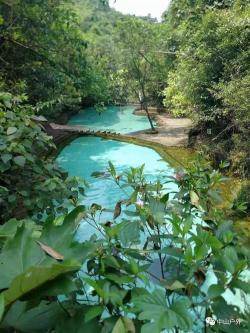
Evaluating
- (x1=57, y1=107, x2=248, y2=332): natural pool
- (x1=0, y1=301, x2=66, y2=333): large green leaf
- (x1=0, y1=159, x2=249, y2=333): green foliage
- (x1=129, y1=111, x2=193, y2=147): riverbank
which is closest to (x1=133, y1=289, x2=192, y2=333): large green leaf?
(x1=0, y1=159, x2=249, y2=333): green foliage

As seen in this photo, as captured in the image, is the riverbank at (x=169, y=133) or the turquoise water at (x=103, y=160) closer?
the turquoise water at (x=103, y=160)

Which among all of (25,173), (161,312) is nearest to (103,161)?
(25,173)

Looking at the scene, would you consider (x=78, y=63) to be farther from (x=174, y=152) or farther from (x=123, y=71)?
(x=123, y=71)

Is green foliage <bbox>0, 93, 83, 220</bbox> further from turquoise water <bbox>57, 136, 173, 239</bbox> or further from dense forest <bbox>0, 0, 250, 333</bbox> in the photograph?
turquoise water <bbox>57, 136, 173, 239</bbox>

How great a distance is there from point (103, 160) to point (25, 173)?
8606mm

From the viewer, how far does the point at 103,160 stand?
11609 millimetres

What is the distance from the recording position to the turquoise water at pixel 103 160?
8688mm

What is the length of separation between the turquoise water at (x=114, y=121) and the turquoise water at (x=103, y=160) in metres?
2.83

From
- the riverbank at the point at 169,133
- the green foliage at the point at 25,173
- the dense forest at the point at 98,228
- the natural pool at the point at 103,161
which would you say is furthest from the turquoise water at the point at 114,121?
the green foliage at the point at 25,173

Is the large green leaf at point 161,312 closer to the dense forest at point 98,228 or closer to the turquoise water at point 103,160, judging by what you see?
the dense forest at point 98,228

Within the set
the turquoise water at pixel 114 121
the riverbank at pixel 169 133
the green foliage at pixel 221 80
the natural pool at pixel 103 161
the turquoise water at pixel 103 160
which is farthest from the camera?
the turquoise water at pixel 114 121

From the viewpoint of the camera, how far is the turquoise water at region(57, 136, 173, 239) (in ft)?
28.5

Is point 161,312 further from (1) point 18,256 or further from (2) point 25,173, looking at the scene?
(2) point 25,173

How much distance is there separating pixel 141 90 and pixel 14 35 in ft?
35.8
